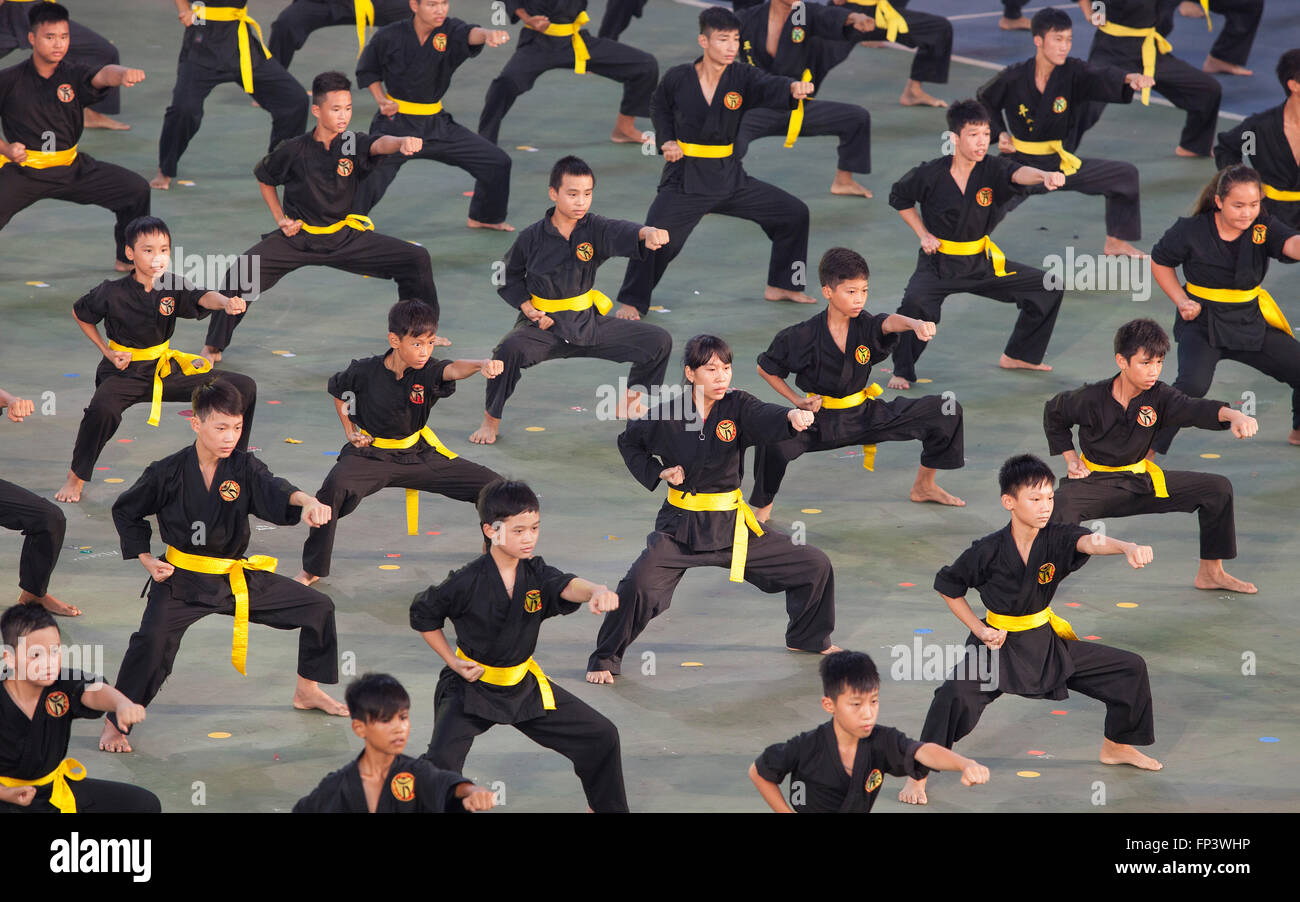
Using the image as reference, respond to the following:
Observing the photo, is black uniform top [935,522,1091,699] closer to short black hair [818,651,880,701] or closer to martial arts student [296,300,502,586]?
short black hair [818,651,880,701]

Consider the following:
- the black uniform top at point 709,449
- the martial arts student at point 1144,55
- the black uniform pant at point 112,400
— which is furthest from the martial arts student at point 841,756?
the martial arts student at point 1144,55

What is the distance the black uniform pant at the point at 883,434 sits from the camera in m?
7.97

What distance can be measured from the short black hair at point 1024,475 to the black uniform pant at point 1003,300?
9.82 feet

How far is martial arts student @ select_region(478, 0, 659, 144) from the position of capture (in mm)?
11805

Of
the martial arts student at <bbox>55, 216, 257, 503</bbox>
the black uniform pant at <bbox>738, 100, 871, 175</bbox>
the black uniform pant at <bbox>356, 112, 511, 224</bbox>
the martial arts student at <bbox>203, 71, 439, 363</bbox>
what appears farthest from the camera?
the black uniform pant at <bbox>738, 100, 871, 175</bbox>

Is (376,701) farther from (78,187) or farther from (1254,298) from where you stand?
(78,187)

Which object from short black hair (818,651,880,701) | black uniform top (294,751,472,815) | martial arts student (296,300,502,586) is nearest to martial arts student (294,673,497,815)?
black uniform top (294,751,472,815)

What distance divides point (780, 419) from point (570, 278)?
6.97 feet

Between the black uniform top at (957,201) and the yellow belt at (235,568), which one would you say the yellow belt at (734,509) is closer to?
the yellow belt at (235,568)

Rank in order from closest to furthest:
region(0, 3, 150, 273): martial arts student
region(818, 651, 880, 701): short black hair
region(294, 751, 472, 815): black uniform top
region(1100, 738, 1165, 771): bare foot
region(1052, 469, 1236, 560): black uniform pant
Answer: region(294, 751, 472, 815): black uniform top
region(818, 651, 880, 701): short black hair
region(1100, 738, 1165, 771): bare foot
region(1052, 469, 1236, 560): black uniform pant
region(0, 3, 150, 273): martial arts student

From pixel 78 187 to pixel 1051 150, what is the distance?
5124 millimetres

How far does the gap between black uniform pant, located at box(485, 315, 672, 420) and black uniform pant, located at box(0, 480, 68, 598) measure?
2.37 m

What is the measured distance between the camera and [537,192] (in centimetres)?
1187

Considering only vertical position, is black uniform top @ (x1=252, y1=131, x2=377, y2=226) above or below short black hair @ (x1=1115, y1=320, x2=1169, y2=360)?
below
